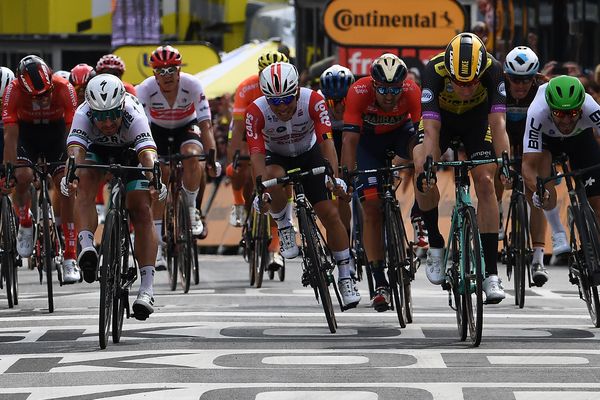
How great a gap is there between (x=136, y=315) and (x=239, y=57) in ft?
63.1

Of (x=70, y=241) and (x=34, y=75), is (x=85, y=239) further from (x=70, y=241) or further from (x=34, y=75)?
(x=70, y=241)

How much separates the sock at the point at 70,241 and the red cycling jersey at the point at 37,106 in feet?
2.99

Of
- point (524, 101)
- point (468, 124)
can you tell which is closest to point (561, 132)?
point (468, 124)

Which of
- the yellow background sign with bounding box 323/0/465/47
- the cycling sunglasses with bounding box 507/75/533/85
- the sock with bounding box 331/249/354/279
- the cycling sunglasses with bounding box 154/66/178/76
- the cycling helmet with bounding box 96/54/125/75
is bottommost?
the sock with bounding box 331/249/354/279

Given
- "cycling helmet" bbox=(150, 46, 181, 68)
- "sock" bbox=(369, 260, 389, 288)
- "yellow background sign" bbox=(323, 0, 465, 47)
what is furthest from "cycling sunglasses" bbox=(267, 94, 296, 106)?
"yellow background sign" bbox=(323, 0, 465, 47)

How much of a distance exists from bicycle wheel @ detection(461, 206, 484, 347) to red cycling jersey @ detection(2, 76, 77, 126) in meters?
4.71

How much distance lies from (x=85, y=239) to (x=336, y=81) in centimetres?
373

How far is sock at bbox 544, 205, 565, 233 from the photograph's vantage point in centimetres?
1372

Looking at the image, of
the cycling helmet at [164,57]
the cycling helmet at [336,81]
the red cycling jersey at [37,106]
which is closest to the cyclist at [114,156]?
the red cycling jersey at [37,106]

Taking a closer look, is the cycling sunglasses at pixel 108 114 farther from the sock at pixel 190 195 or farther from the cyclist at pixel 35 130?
the sock at pixel 190 195

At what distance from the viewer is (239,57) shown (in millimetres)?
30922

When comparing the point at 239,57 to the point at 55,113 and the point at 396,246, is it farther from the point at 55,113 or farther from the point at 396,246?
the point at 396,246

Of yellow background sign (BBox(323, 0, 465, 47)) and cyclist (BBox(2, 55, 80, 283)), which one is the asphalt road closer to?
cyclist (BBox(2, 55, 80, 283))

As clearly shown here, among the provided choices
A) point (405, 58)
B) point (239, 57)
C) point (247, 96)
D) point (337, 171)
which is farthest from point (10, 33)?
point (337, 171)
